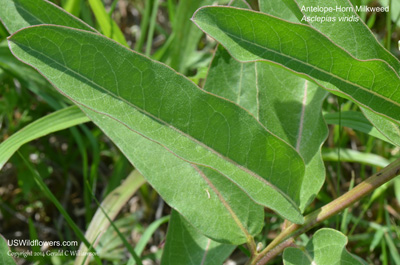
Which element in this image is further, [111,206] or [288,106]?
[111,206]

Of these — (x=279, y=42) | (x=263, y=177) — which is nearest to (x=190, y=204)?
(x=263, y=177)

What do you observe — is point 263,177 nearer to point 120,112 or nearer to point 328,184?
point 120,112

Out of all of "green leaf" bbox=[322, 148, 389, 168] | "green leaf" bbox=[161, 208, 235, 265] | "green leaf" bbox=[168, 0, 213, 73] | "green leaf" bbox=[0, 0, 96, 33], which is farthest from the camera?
"green leaf" bbox=[168, 0, 213, 73]

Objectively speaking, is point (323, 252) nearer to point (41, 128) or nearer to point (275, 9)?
point (275, 9)

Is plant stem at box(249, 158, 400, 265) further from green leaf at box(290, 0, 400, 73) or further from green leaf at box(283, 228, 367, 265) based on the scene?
green leaf at box(290, 0, 400, 73)

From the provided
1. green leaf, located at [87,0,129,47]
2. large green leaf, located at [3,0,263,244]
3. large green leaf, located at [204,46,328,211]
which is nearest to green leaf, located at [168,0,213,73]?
green leaf, located at [87,0,129,47]

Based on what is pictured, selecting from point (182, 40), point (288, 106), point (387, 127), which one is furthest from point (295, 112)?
point (182, 40)
